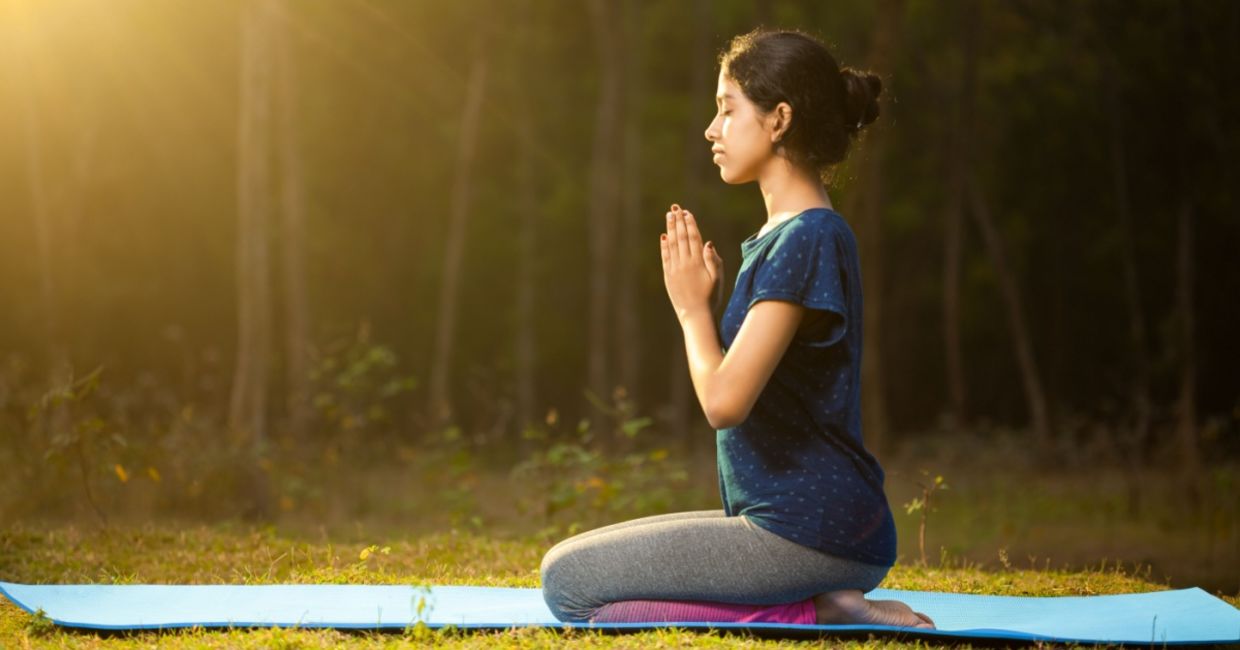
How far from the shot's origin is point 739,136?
3.99 meters

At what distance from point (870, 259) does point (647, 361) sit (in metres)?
15.5

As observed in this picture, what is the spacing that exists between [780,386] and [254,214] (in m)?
8.00

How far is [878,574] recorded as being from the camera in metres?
4.09

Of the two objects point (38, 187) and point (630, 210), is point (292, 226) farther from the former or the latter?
point (630, 210)

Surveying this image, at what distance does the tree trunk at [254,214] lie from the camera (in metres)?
10.9

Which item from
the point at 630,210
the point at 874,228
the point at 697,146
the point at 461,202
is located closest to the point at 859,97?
the point at 874,228

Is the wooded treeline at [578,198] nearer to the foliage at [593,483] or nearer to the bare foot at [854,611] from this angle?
the foliage at [593,483]

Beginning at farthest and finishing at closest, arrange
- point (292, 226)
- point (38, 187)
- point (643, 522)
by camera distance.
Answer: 1. point (292, 226)
2. point (38, 187)
3. point (643, 522)

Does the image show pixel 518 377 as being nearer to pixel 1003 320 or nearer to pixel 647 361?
pixel 647 361

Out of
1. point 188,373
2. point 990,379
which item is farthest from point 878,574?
point 990,379

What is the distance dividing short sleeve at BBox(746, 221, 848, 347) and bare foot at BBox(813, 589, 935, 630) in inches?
31.6

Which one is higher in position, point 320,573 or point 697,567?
point 697,567

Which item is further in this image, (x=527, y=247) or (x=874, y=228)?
(x=527, y=247)

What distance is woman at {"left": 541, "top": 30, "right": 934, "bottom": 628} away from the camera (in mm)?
3846
